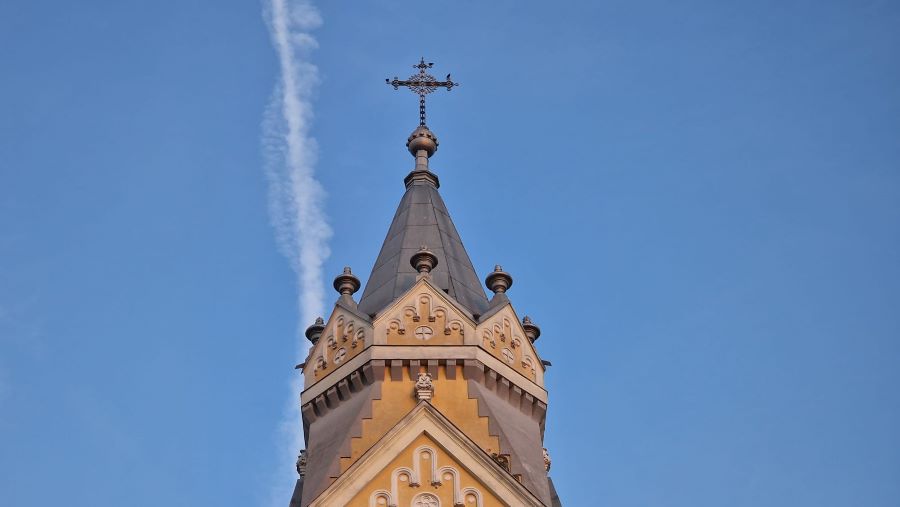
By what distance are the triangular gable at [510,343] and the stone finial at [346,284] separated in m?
3.04

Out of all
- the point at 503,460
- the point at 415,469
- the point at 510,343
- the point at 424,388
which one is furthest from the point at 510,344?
the point at 415,469

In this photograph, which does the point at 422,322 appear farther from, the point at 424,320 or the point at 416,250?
the point at 416,250

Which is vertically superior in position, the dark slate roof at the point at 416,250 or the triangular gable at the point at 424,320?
the dark slate roof at the point at 416,250

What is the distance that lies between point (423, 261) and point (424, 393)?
3671mm

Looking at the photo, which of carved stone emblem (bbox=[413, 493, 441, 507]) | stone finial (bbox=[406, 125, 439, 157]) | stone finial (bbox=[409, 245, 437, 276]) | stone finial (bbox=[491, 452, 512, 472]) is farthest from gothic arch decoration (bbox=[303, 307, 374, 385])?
stone finial (bbox=[406, 125, 439, 157])

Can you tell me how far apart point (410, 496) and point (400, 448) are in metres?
1.04

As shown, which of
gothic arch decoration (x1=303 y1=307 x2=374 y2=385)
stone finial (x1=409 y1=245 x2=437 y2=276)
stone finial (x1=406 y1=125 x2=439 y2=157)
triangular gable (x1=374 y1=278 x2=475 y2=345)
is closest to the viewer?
triangular gable (x1=374 y1=278 x2=475 y2=345)

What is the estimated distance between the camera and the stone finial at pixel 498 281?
120 ft

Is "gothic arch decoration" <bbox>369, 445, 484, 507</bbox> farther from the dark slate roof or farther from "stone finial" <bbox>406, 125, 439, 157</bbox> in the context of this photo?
"stone finial" <bbox>406, 125, 439, 157</bbox>

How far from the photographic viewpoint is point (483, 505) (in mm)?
31125

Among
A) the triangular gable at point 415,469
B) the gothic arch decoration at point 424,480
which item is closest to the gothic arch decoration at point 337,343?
the triangular gable at point 415,469

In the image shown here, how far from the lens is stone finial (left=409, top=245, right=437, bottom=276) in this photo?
3575 centimetres

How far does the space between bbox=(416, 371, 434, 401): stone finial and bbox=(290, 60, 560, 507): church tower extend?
0.02m

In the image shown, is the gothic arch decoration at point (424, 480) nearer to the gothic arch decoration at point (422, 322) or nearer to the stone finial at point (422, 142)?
the gothic arch decoration at point (422, 322)
